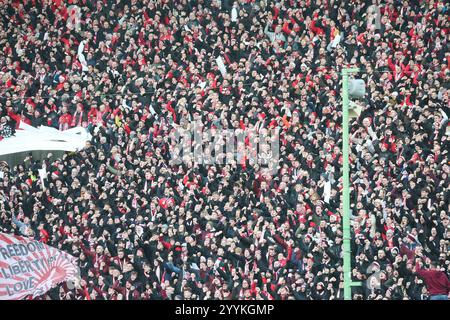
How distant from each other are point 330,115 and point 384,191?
2340 millimetres

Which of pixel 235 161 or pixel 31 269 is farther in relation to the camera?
pixel 235 161

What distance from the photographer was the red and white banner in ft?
72.3

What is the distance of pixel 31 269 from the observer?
22.1m

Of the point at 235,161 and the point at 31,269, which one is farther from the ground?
the point at 235,161

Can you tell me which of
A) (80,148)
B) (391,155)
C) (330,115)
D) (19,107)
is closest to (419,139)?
(391,155)

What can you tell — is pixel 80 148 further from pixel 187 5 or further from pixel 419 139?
pixel 419 139

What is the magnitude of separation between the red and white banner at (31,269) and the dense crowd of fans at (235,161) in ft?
1.13

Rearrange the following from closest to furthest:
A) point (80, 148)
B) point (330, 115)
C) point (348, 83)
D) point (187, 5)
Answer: point (348, 83), point (330, 115), point (80, 148), point (187, 5)

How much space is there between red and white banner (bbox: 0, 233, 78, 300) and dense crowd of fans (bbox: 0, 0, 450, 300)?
35 centimetres

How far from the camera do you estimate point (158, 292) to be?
21.4 m

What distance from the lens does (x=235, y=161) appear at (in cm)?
2297

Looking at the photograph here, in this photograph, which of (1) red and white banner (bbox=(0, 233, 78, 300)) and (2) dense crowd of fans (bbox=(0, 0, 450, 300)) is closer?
(2) dense crowd of fans (bbox=(0, 0, 450, 300))

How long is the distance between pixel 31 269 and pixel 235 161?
15.7 ft

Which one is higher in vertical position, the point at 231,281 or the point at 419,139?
the point at 419,139
